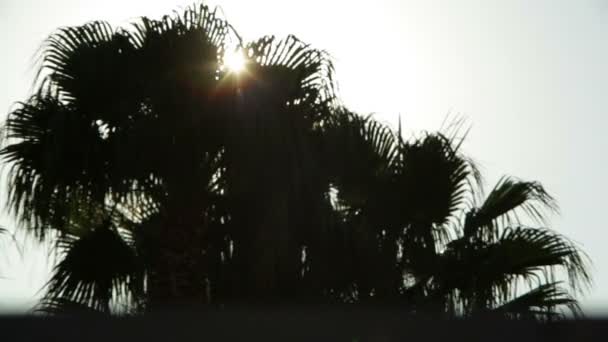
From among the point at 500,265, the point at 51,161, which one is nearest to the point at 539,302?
the point at 500,265

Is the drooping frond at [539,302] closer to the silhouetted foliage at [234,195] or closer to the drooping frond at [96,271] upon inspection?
the silhouetted foliage at [234,195]

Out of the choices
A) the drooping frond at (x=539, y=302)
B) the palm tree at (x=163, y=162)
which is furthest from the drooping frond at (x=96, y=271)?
the drooping frond at (x=539, y=302)

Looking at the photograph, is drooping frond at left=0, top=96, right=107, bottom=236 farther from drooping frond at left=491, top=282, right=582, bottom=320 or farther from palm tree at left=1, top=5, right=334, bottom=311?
drooping frond at left=491, top=282, right=582, bottom=320

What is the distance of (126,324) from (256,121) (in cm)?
334

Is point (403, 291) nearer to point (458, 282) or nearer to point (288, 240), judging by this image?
point (458, 282)

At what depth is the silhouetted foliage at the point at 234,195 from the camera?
8.26 meters

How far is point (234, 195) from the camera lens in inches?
332

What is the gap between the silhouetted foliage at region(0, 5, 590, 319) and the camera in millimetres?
8258

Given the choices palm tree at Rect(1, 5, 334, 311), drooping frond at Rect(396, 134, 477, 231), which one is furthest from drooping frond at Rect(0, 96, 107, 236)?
drooping frond at Rect(396, 134, 477, 231)

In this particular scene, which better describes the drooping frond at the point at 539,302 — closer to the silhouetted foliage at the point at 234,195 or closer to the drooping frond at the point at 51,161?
the silhouetted foliage at the point at 234,195

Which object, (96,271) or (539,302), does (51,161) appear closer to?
(96,271)

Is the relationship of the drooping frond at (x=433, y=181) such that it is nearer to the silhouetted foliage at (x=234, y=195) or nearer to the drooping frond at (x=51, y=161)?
the silhouetted foliage at (x=234, y=195)

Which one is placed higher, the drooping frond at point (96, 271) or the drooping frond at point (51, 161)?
the drooping frond at point (51, 161)

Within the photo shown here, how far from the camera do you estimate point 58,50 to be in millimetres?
8914
